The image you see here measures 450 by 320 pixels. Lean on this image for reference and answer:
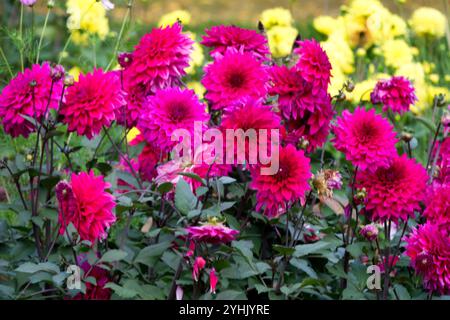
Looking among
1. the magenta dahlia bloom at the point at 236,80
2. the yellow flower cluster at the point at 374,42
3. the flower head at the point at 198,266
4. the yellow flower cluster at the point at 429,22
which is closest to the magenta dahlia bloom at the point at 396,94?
the magenta dahlia bloom at the point at 236,80

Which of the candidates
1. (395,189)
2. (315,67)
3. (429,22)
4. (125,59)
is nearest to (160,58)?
(125,59)

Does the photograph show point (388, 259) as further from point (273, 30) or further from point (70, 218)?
point (273, 30)

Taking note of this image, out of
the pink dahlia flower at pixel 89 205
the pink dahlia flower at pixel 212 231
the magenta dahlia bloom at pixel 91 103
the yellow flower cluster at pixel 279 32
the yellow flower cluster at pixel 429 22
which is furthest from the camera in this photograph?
the yellow flower cluster at pixel 429 22

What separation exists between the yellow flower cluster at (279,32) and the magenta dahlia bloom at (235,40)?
1.65 m

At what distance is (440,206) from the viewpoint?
67.2 inches

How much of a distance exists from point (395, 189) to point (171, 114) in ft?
1.55

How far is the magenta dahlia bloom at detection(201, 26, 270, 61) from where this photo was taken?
1.92 meters

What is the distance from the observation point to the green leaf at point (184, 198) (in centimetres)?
158

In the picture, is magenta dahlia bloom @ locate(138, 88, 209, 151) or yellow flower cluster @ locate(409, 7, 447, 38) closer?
magenta dahlia bloom @ locate(138, 88, 209, 151)

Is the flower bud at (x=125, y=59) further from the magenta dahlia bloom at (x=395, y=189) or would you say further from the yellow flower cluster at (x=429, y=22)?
the yellow flower cluster at (x=429, y=22)

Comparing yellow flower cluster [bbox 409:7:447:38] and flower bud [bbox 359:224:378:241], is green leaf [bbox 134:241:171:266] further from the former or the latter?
yellow flower cluster [bbox 409:7:447:38]

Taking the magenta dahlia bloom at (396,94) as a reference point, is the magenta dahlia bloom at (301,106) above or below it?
below

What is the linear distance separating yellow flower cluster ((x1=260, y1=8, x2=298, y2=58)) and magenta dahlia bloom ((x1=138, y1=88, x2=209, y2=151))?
74.8 inches

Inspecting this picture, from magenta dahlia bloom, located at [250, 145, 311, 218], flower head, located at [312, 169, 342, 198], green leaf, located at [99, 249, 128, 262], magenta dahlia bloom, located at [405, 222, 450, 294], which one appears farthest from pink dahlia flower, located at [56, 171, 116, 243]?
magenta dahlia bloom, located at [405, 222, 450, 294]
